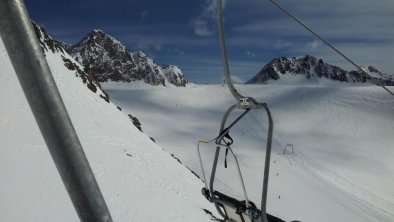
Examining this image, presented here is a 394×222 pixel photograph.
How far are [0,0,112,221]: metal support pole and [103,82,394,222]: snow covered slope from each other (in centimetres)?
2997

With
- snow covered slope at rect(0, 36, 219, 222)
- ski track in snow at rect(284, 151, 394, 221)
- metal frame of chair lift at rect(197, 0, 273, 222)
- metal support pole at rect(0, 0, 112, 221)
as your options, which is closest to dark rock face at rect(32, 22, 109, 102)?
snow covered slope at rect(0, 36, 219, 222)

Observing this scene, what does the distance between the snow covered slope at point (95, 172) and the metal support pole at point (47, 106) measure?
32.4ft

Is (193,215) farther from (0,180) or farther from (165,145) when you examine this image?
(165,145)

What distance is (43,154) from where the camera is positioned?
1430cm

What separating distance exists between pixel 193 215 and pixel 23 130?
286 inches

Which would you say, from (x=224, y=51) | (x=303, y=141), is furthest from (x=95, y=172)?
(x=303, y=141)

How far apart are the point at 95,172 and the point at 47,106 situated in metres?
15.9

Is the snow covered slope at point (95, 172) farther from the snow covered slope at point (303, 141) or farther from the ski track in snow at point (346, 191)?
the ski track in snow at point (346, 191)

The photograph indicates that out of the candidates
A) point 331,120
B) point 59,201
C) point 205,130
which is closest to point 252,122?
point 205,130

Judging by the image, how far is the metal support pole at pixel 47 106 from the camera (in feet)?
2.28

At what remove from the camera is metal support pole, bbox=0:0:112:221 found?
69cm

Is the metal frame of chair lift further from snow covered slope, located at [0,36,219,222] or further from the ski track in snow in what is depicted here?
the ski track in snow

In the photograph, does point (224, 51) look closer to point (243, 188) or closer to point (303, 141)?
point (243, 188)

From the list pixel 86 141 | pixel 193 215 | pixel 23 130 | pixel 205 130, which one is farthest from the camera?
pixel 205 130
